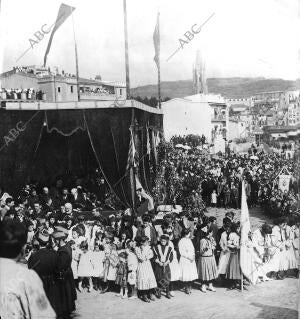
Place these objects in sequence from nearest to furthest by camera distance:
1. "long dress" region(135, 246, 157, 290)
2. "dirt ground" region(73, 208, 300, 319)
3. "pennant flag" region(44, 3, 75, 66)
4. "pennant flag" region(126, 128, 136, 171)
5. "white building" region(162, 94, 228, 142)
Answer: "dirt ground" region(73, 208, 300, 319), "long dress" region(135, 246, 157, 290), "pennant flag" region(44, 3, 75, 66), "pennant flag" region(126, 128, 136, 171), "white building" region(162, 94, 228, 142)

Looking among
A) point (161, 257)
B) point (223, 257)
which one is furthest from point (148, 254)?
point (223, 257)

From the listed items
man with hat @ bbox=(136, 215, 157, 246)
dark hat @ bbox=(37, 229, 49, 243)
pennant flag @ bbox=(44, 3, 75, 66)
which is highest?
pennant flag @ bbox=(44, 3, 75, 66)

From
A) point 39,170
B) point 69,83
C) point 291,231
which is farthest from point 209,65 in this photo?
point 69,83

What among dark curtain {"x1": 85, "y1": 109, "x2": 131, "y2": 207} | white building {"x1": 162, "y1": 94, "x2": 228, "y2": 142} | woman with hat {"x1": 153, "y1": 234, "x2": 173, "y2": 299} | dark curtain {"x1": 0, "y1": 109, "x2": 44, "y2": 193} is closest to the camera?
woman with hat {"x1": 153, "y1": 234, "x2": 173, "y2": 299}

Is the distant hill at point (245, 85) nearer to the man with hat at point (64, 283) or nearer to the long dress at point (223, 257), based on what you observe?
the long dress at point (223, 257)

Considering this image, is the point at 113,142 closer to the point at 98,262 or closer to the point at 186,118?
the point at 98,262

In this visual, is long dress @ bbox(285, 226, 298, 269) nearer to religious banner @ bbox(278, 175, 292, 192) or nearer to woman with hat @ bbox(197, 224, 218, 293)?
woman with hat @ bbox(197, 224, 218, 293)

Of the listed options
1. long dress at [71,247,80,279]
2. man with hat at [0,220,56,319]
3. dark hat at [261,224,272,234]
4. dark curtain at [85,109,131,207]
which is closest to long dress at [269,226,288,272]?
dark hat at [261,224,272,234]

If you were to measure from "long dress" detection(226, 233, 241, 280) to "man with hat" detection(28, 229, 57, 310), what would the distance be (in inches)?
114

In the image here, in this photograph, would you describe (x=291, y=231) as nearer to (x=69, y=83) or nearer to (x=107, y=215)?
(x=107, y=215)

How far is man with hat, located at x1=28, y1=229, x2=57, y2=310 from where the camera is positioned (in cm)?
590

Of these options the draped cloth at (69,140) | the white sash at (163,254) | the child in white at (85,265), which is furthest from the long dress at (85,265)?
the draped cloth at (69,140)

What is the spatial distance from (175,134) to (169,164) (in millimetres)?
5997

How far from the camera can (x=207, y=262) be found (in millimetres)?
6988
